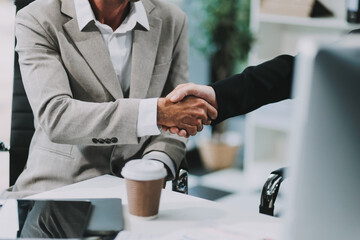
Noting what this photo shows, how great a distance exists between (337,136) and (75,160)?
3.65ft

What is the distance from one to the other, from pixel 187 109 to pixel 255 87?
250 millimetres

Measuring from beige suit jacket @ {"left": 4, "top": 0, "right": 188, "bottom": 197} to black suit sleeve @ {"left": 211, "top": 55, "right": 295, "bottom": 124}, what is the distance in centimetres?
23

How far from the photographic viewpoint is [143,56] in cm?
173

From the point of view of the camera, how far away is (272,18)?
344cm

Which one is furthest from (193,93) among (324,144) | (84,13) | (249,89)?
(324,144)

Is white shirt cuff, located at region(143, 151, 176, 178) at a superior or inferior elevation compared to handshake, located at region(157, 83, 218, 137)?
inferior

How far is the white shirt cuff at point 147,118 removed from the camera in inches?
59.7

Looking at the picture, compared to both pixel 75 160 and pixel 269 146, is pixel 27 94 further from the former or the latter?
pixel 269 146

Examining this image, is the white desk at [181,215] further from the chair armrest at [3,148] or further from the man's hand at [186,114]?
the chair armrest at [3,148]

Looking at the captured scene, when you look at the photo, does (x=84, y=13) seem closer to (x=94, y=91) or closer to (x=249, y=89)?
(x=94, y=91)

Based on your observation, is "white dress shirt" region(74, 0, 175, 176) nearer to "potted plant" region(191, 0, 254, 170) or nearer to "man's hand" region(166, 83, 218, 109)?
"man's hand" region(166, 83, 218, 109)

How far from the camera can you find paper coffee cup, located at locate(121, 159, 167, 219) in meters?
1.09

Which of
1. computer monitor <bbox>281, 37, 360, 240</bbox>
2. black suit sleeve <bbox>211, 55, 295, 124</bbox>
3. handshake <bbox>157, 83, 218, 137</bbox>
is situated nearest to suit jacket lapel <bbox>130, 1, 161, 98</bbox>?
handshake <bbox>157, 83, 218, 137</bbox>

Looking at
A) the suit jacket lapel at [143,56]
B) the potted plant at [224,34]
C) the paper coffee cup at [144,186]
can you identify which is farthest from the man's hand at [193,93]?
the potted plant at [224,34]
